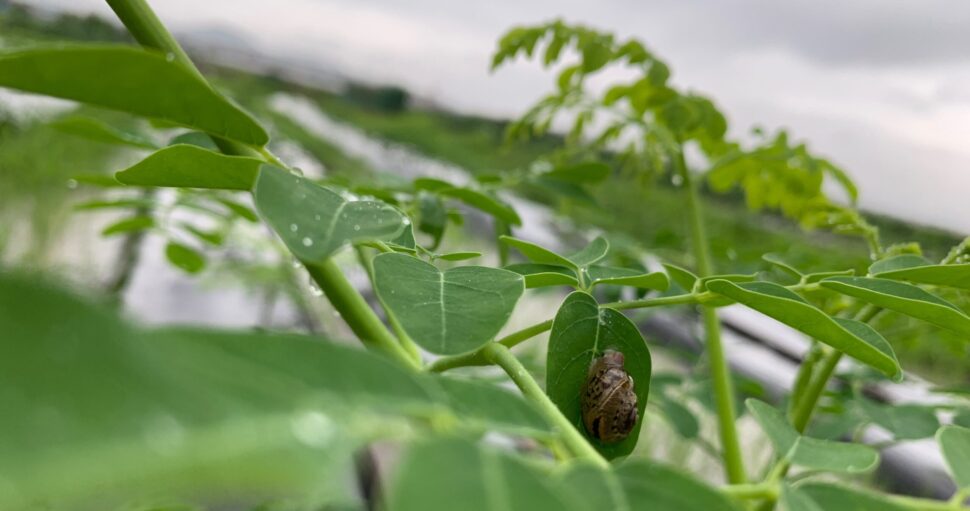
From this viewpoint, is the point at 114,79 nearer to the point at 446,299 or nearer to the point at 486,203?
the point at 446,299

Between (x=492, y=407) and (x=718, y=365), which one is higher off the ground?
(x=492, y=407)

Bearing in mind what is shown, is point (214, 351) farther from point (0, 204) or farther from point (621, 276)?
point (0, 204)

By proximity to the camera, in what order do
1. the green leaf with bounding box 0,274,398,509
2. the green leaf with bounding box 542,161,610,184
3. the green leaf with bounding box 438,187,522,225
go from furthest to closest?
1. the green leaf with bounding box 542,161,610,184
2. the green leaf with bounding box 438,187,522,225
3. the green leaf with bounding box 0,274,398,509

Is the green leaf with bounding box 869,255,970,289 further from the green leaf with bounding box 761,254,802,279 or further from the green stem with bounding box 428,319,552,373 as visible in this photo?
the green stem with bounding box 428,319,552,373

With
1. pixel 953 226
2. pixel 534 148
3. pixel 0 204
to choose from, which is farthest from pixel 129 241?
pixel 953 226

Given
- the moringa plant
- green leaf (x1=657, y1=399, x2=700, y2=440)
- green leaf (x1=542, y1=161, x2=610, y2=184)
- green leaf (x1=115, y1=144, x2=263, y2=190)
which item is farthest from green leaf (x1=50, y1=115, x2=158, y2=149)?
green leaf (x1=657, y1=399, x2=700, y2=440)

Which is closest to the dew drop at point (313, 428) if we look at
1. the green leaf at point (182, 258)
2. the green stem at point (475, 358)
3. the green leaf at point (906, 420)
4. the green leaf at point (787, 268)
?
the green stem at point (475, 358)

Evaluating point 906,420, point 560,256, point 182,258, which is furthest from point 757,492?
point 182,258
